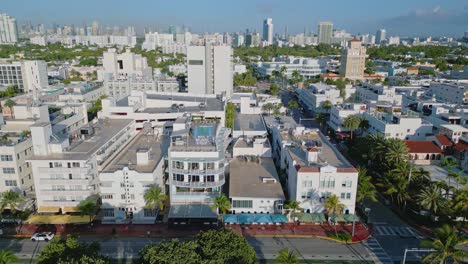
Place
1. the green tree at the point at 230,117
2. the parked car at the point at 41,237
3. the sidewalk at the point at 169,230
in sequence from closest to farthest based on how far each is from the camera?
the parked car at the point at 41,237 < the sidewalk at the point at 169,230 < the green tree at the point at 230,117

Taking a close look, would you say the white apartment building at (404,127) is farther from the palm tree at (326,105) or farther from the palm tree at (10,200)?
the palm tree at (10,200)

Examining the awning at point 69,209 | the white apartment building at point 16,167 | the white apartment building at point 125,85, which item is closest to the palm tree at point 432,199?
the awning at point 69,209

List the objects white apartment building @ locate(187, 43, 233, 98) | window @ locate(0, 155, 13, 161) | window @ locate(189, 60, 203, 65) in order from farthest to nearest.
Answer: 1. window @ locate(189, 60, 203, 65)
2. white apartment building @ locate(187, 43, 233, 98)
3. window @ locate(0, 155, 13, 161)

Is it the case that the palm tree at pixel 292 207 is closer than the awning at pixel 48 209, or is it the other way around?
the palm tree at pixel 292 207

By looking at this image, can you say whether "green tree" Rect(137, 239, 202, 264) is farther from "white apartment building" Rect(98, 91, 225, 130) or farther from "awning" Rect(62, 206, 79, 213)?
"white apartment building" Rect(98, 91, 225, 130)

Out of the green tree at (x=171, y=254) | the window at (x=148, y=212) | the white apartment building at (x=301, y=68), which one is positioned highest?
the white apartment building at (x=301, y=68)

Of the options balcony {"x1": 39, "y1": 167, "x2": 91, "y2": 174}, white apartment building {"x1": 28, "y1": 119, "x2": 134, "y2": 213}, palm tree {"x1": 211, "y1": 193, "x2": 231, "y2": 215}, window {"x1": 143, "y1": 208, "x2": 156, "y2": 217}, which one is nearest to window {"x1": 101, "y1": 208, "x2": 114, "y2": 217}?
white apartment building {"x1": 28, "y1": 119, "x2": 134, "y2": 213}

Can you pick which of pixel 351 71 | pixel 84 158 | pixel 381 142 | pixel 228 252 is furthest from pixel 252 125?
pixel 351 71

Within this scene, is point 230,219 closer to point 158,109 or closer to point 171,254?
point 171,254
